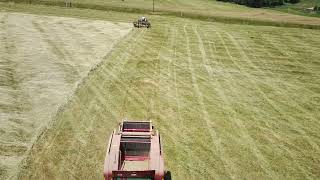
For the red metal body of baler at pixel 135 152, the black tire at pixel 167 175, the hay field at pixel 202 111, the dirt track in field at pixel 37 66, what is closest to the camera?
the red metal body of baler at pixel 135 152

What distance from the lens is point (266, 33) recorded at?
45062mm

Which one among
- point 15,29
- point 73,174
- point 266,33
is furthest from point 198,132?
point 266,33

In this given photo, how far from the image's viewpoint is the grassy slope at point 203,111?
14.9m

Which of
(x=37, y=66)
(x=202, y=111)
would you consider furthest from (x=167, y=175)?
(x=37, y=66)

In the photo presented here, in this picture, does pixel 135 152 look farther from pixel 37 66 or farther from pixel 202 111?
pixel 37 66

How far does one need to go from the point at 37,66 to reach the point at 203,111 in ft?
40.8

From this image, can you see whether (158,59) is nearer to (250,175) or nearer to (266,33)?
(250,175)

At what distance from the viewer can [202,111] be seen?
20.3 m

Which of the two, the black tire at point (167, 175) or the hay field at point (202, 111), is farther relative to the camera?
the hay field at point (202, 111)

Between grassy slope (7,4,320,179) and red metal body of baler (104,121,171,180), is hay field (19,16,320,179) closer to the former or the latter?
grassy slope (7,4,320,179)

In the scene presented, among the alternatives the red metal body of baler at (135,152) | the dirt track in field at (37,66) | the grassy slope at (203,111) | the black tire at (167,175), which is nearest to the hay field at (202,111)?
the grassy slope at (203,111)

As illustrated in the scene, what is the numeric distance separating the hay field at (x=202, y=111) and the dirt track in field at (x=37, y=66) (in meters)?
0.88

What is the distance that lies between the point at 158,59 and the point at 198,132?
13445 millimetres

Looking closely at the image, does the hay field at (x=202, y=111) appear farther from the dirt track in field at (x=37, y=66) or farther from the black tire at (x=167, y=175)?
the dirt track in field at (x=37, y=66)
